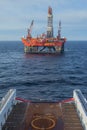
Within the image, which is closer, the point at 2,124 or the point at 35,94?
the point at 2,124

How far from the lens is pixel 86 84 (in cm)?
6944

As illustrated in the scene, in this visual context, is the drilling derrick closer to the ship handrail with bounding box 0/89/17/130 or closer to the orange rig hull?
the orange rig hull

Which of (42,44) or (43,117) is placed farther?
(42,44)

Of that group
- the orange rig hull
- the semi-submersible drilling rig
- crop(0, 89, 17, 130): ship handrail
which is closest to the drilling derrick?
the semi-submersible drilling rig

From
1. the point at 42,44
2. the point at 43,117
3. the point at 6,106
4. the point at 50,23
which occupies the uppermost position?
the point at 50,23

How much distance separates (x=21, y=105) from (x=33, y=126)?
23.9 feet

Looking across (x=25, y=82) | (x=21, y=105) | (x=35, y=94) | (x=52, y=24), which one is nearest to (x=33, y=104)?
(x=21, y=105)

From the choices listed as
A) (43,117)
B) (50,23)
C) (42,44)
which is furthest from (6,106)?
(50,23)

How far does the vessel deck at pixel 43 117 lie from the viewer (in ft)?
78.5

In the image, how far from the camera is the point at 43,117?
26578 mm

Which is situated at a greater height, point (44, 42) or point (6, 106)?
point (6, 106)

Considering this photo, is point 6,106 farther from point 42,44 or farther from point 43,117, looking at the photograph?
point 42,44

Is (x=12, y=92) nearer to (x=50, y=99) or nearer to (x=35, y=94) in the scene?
(x=50, y=99)

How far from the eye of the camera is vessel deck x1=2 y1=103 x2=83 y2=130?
23938 mm
